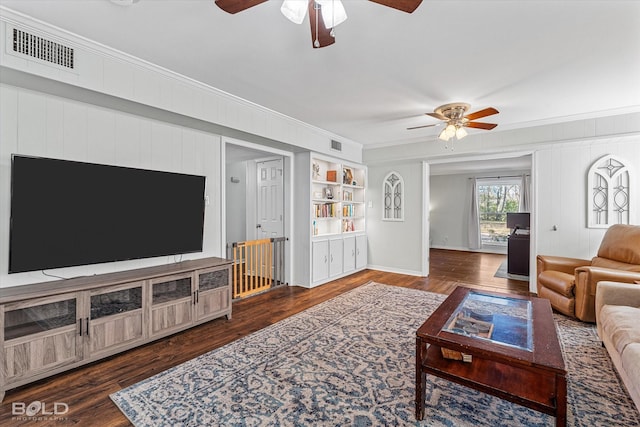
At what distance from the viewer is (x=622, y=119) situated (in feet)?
12.6

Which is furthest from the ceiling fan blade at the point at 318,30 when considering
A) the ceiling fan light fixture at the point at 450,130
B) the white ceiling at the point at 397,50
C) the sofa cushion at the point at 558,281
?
the sofa cushion at the point at 558,281

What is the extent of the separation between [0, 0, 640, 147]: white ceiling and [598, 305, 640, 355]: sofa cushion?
6.86ft

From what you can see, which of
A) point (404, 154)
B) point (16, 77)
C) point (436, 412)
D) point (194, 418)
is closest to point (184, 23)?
point (16, 77)

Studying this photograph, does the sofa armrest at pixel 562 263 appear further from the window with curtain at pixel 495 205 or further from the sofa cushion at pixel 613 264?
the window with curtain at pixel 495 205

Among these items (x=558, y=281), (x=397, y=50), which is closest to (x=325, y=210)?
(x=397, y=50)

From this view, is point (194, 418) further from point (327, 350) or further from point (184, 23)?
point (184, 23)

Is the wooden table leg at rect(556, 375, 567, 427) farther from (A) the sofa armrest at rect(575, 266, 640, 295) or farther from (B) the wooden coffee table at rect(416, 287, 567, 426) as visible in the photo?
(A) the sofa armrest at rect(575, 266, 640, 295)

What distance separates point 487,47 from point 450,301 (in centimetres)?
209

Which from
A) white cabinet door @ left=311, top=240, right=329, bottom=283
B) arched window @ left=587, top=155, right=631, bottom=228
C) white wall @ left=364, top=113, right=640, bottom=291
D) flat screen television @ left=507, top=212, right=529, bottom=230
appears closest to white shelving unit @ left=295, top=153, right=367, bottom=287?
white cabinet door @ left=311, top=240, right=329, bottom=283

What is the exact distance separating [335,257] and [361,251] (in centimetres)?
95

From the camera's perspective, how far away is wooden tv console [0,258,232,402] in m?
2.05

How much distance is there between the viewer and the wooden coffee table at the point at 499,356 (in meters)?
1.52

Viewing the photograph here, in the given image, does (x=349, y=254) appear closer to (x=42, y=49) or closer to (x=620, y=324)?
(x=620, y=324)

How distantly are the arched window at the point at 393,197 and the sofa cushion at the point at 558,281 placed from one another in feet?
8.33
